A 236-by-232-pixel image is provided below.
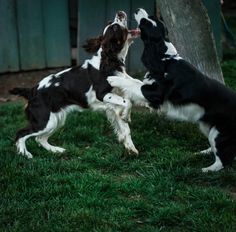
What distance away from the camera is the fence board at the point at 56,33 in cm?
943

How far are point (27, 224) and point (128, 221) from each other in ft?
2.45

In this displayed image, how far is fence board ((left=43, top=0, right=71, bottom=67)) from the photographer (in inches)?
371

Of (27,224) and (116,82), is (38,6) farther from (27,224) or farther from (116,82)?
(27,224)

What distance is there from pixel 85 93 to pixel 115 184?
1.30 metres

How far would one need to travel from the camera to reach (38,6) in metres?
9.33

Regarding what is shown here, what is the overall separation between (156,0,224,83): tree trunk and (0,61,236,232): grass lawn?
2.57 feet

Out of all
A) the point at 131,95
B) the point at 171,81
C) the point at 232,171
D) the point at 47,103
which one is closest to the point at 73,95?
the point at 47,103

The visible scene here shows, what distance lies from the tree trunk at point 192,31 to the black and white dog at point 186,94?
1.17 meters

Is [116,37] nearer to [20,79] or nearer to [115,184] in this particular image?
[115,184]

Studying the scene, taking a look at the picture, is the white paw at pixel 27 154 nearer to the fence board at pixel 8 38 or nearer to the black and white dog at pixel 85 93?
the black and white dog at pixel 85 93

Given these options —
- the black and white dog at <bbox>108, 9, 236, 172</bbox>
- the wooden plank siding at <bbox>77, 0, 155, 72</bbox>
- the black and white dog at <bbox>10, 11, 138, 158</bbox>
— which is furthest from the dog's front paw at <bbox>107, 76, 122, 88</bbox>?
the wooden plank siding at <bbox>77, 0, 155, 72</bbox>

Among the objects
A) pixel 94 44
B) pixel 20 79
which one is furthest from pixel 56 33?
pixel 94 44

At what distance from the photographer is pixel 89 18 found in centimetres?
944

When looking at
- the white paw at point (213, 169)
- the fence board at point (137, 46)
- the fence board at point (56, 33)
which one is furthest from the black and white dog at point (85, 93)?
the fence board at point (137, 46)
